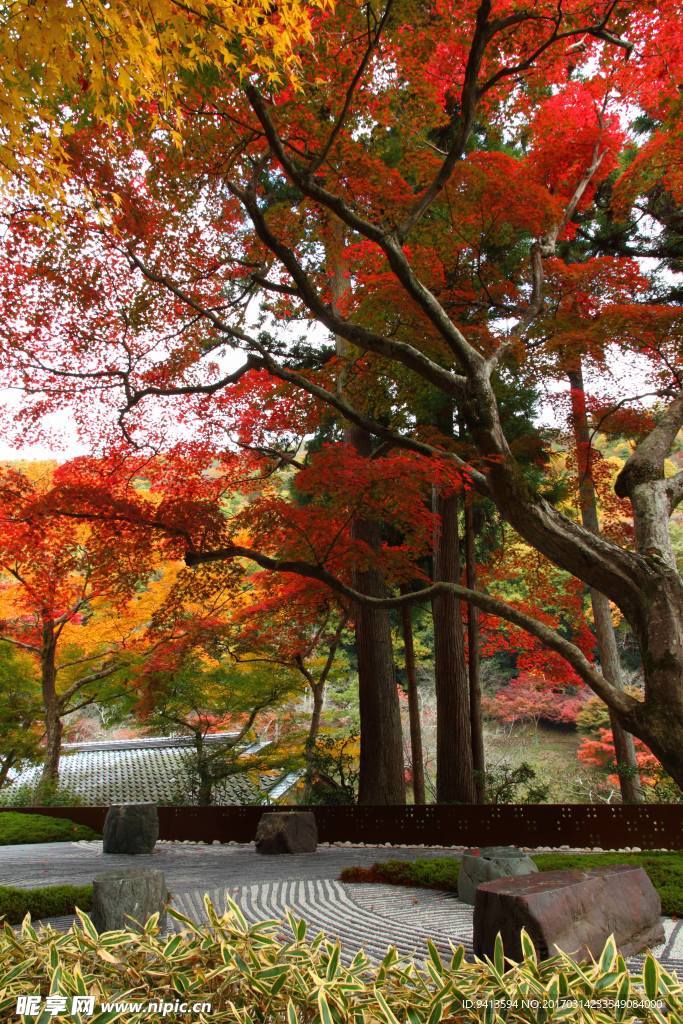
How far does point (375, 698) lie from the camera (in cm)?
990

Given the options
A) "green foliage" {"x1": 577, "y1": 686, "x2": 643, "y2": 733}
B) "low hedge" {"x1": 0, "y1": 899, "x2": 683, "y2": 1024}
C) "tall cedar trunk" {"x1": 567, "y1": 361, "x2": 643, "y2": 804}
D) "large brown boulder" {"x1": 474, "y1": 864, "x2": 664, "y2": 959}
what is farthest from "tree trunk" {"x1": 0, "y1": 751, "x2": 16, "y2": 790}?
"low hedge" {"x1": 0, "y1": 899, "x2": 683, "y2": 1024}

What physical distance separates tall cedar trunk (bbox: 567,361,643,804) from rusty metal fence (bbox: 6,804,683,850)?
1589 millimetres

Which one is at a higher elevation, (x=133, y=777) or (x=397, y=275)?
(x=397, y=275)

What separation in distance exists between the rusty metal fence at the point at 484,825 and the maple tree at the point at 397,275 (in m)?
0.57

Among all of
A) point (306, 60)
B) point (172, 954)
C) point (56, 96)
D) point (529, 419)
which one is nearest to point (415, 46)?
point (306, 60)

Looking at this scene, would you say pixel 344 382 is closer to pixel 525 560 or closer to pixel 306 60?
pixel 306 60

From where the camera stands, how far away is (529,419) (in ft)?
34.2

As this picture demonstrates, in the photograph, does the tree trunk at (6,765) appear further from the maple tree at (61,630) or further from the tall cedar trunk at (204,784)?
the tall cedar trunk at (204,784)

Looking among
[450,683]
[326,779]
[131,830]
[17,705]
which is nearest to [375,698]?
[450,683]


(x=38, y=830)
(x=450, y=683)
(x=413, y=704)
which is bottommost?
(x=38, y=830)

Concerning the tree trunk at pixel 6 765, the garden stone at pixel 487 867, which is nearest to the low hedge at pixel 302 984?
the garden stone at pixel 487 867

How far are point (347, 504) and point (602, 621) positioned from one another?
14.4ft

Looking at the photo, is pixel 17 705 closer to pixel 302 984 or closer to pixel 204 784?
pixel 204 784

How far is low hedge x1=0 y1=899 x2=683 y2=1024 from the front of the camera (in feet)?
4.80
